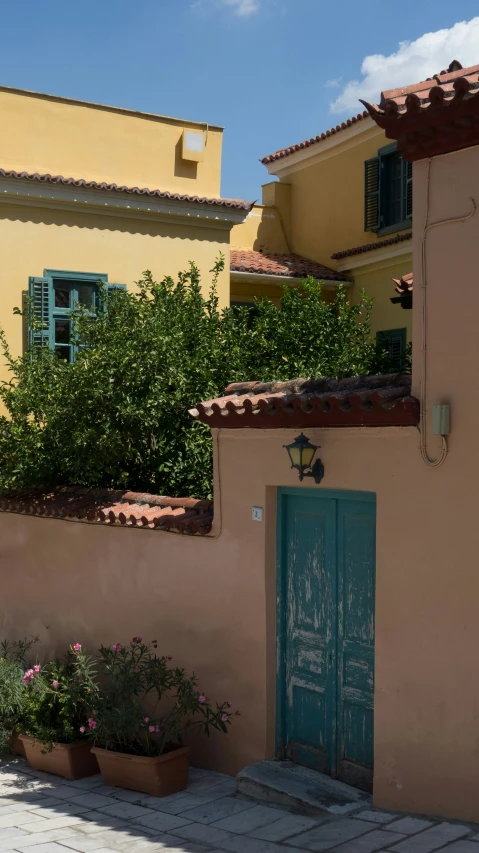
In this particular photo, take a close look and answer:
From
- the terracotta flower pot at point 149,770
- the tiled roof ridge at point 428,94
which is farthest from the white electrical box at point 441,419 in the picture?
the terracotta flower pot at point 149,770

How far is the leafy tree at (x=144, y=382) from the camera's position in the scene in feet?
30.4

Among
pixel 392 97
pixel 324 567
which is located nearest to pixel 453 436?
pixel 324 567

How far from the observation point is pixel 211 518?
8.23 metres

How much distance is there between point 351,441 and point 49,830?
361 cm

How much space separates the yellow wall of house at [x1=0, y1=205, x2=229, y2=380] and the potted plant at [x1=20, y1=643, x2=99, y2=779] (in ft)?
18.1

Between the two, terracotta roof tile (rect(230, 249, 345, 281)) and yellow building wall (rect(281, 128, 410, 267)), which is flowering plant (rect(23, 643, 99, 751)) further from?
yellow building wall (rect(281, 128, 410, 267))

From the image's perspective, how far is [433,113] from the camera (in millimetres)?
6234

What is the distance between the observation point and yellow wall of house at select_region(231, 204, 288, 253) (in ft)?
61.9

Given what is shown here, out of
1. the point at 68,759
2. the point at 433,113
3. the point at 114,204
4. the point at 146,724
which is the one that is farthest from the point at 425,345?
the point at 114,204

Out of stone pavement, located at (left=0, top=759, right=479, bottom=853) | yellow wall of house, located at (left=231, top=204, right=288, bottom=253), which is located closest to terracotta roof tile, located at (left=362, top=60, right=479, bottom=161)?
stone pavement, located at (left=0, top=759, right=479, bottom=853)

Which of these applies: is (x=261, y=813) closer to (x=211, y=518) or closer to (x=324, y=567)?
(x=324, y=567)

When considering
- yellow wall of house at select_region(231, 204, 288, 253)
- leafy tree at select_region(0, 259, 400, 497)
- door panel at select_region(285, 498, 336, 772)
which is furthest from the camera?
yellow wall of house at select_region(231, 204, 288, 253)

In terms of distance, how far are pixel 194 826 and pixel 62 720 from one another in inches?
77.1

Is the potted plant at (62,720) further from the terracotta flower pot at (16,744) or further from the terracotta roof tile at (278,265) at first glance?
the terracotta roof tile at (278,265)
